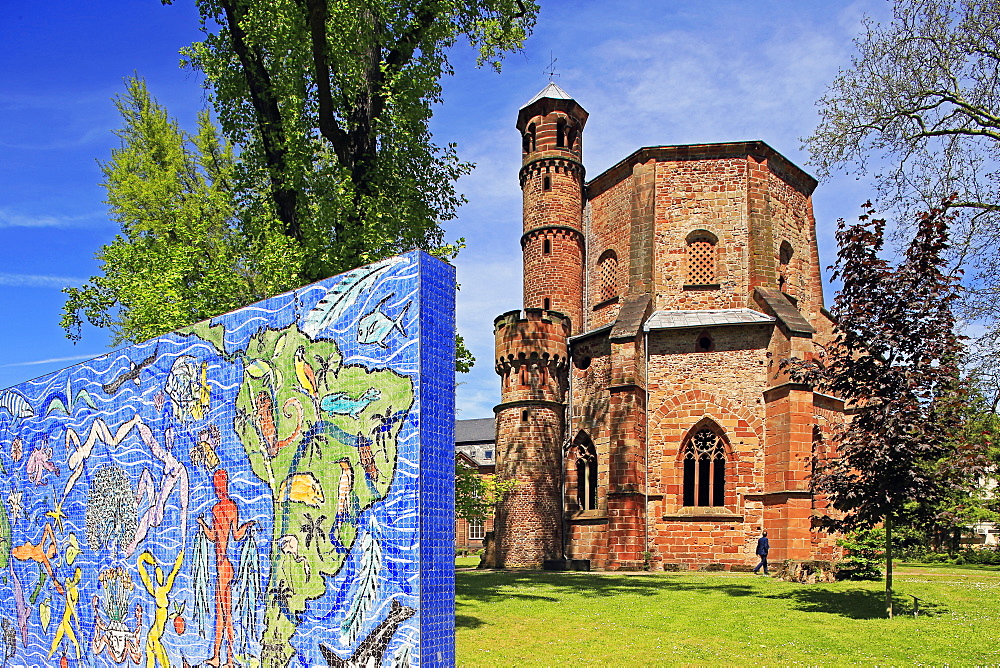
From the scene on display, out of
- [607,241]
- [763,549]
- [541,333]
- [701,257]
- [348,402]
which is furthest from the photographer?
[607,241]

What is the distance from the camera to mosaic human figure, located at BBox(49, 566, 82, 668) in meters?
7.44

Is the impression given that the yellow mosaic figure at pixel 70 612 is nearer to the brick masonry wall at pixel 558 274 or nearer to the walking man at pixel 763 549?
the walking man at pixel 763 549

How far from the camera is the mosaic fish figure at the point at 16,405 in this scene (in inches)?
340

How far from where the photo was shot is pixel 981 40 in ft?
53.6

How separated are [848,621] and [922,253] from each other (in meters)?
6.30

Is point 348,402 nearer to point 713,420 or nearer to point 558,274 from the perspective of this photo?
point 713,420

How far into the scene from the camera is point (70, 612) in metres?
7.50

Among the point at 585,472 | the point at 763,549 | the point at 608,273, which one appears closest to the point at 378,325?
the point at 763,549

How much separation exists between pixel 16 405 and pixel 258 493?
4.94 metres

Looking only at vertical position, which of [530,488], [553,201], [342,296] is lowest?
[530,488]

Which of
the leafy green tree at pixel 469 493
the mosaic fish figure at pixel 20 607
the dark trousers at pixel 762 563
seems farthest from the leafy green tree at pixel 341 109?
the dark trousers at pixel 762 563

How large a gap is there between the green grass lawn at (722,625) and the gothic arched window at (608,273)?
12406 mm

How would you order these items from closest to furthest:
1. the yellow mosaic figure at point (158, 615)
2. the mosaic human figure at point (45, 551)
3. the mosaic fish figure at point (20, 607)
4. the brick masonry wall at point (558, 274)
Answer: the yellow mosaic figure at point (158, 615)
the mosaic human figure at point (45, 551)
the mosaic fish figure at point (20, 607)
the brick masonry wall at point (558, 274)

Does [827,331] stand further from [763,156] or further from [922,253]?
[922,253]
